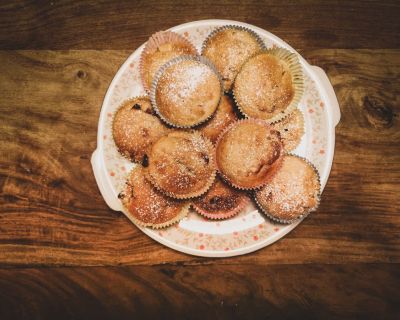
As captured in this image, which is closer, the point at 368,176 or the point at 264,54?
the point at 264,54

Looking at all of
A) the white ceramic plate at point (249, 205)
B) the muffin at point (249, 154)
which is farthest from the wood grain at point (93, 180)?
the muffin at point (249, 154)

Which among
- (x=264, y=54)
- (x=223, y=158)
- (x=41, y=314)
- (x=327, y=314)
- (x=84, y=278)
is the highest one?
(x=264, y=54)

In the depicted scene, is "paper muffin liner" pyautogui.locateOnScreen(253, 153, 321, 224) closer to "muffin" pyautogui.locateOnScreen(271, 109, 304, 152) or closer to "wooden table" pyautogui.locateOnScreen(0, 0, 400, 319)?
"muffin" pyautogui.locateOnScreen(271, 109, 304, 152)

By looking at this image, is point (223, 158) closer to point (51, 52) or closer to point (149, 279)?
point (149, 279)

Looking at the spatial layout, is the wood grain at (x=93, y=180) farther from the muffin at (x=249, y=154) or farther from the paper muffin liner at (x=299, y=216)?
the muffin at (x=249, y=154)

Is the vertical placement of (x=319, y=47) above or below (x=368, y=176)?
above

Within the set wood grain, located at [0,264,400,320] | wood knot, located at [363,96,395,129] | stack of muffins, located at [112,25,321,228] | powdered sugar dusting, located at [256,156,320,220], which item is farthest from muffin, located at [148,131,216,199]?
wood knot, located at [363,96,395,129]

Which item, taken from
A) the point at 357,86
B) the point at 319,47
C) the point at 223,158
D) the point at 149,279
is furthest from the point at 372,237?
the point at 149,279
